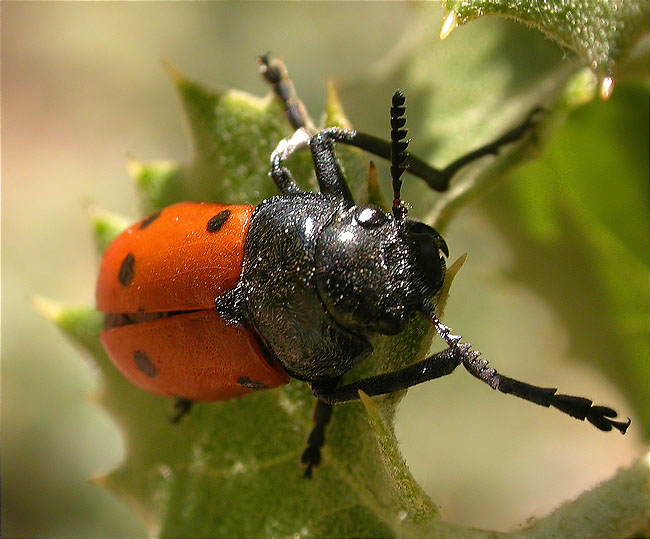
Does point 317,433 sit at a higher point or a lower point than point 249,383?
lower

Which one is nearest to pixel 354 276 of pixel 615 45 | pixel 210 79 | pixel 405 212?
pixel 405 212

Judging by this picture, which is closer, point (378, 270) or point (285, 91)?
point (378, 270)

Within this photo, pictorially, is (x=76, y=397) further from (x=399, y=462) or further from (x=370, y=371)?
(x=399, y=462)

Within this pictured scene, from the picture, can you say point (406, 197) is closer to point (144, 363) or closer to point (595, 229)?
point (595, 229)

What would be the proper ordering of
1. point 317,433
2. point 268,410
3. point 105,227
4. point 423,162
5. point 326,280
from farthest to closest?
1. point 105,227
2. point 268,410
3. point 423,162
4. point 317,433
5. point 326,280

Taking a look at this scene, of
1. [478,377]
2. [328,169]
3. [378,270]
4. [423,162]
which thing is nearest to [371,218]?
[378,270]

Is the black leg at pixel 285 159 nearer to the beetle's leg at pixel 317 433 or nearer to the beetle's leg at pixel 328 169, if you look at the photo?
the beetle's leg at pixel 328 169

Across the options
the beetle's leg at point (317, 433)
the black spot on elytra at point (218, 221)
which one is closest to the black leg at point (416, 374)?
the beetle's leg at point (317, 433)
